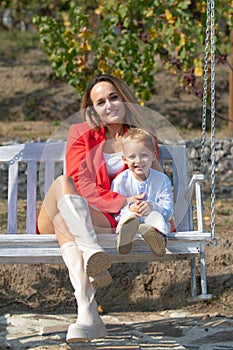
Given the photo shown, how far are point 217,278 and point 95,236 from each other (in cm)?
148

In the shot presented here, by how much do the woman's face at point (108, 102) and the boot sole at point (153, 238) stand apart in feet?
2.43

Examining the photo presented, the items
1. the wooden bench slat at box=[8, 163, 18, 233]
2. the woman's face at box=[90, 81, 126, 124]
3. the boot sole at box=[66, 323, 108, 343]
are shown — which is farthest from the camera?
the wooden bench slat at box=[8, 163, 18, 233]

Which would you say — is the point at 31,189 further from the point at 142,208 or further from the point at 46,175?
the point at 142,208

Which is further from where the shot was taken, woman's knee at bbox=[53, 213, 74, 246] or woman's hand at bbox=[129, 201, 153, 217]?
woman's hand at bbox=[129, 201, 153, 217]

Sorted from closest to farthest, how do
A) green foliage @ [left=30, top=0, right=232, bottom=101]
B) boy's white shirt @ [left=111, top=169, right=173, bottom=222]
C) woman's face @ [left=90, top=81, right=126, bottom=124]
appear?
boy's white shirt @ [left=111, top=169, right=173, bottom=222]
woman's face @ [left=90, top=81, right=126, bottom=124]
green foliage @ [left=30, top=0, right=232, bottom=101]

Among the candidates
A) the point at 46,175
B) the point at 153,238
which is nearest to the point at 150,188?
the point at 153,238

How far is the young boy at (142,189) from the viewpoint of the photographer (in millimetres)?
3619

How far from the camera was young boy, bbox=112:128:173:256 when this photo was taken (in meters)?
3.62

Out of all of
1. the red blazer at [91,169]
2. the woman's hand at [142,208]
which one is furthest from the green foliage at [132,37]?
the woman's hand at [142,208]

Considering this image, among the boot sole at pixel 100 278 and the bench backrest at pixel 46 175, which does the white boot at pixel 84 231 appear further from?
the bench backrest at pixel 46 175

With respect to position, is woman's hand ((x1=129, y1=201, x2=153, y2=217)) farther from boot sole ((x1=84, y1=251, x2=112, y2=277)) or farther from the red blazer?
boot sole ((x1=84, y1=251, x2=112, y2=277))

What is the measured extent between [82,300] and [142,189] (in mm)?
668

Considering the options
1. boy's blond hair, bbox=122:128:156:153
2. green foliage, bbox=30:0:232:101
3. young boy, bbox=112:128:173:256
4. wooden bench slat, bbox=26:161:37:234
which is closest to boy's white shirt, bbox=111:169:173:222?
young boy, bbox=112:128:173:256

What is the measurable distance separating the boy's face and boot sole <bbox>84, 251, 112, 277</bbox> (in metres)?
0.56
